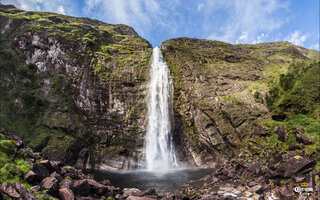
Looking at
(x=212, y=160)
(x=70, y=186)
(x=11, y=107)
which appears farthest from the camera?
(x=11, y=107)

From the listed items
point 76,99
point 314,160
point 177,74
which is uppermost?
point 177,74

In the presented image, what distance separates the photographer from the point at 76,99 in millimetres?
33688

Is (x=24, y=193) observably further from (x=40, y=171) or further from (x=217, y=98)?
(x=217, y=98)

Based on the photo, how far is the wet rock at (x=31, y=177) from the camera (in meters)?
7.32

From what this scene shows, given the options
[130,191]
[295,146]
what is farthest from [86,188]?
[295,146]

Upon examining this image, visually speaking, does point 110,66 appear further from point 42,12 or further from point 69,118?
point 42,12

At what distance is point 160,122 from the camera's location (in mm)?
33062

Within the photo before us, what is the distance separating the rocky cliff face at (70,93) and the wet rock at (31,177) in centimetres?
2193

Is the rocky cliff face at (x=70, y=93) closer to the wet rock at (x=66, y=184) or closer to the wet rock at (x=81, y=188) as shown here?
the wet rock at (x=81, y=188)

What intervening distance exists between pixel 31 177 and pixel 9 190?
192 centimetres

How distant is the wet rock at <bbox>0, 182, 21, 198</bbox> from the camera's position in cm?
553

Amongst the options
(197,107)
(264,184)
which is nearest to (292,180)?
(264,184)

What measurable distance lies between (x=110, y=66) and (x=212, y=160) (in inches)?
1078

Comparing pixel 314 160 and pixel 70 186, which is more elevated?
pixel 314 160
